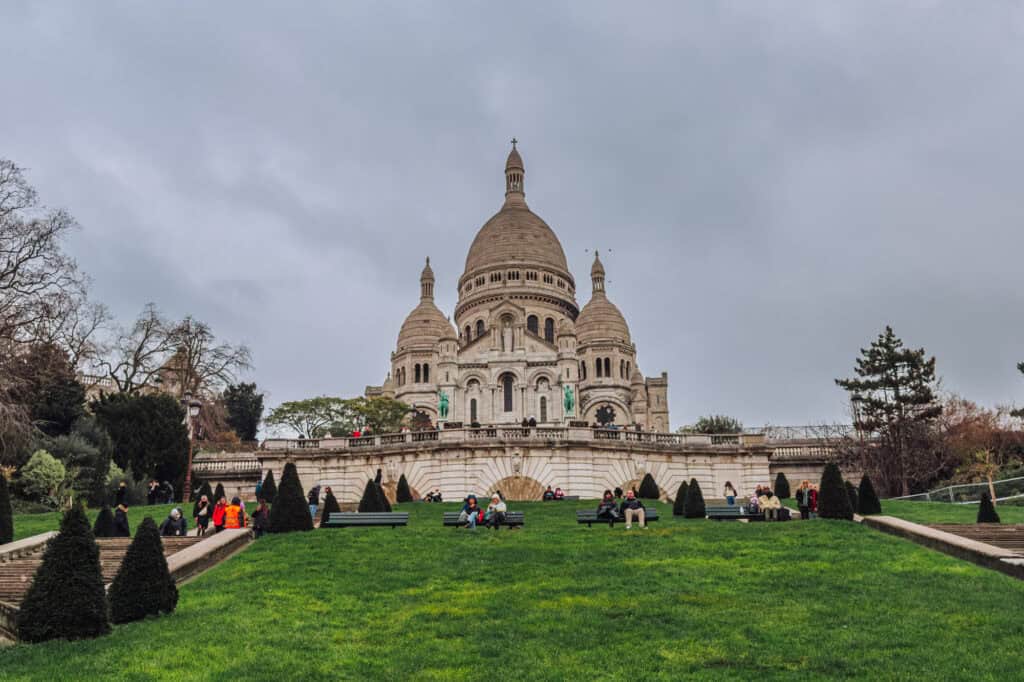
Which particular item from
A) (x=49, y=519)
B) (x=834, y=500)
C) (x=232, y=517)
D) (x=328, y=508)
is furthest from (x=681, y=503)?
(x=49, y=519)

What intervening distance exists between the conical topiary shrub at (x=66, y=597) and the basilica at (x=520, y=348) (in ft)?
194

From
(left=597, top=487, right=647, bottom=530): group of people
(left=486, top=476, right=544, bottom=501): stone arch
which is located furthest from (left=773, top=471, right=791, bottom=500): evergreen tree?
(left=597, top=487, right=647, bottom=530): group of people

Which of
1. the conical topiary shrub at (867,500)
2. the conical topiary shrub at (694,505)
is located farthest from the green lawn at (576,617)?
the conical topiary shrub at (867,500)

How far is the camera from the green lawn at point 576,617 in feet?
38.9

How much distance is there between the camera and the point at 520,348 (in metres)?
77.8

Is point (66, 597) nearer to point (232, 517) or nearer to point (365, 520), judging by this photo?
point (232, 517)

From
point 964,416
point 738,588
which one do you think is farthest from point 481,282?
point 738,588

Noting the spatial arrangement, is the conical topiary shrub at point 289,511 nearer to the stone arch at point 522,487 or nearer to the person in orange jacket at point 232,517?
the person in orange jacket at point 232,517

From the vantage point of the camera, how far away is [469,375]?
251 ft

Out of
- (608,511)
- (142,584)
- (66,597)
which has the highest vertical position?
(608,511)

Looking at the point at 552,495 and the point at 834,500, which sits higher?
the point at 552,495

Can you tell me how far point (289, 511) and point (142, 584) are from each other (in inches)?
343

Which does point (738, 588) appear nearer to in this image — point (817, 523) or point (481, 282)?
point (817, 523)

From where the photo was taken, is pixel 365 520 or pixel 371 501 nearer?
pixel 365 520
